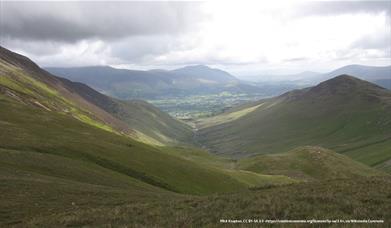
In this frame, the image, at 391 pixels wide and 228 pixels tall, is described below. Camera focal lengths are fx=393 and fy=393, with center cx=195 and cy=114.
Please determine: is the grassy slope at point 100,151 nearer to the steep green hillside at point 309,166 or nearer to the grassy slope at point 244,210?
the grassy slope at point 244,210

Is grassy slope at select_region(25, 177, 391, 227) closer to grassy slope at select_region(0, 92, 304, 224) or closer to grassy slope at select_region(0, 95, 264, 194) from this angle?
grassy slope at select_region(0, 92, 304, 224)

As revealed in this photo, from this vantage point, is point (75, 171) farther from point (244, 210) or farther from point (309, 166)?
point (309, 166)

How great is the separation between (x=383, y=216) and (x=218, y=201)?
1260 cm

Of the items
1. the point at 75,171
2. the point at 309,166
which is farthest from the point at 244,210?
the point at 309,166

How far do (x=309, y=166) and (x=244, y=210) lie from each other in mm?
112731

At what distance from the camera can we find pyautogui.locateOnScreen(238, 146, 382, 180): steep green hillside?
125062mm

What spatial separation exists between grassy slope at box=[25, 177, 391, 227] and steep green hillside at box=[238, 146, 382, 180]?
94517 millimetres

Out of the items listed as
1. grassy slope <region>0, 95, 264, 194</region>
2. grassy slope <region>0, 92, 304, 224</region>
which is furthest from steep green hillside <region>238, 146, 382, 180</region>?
grassy slope <region>0, 95, 264, 194</region>

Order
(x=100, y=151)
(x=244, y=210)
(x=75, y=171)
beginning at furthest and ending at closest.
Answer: (x=100, y=151) → (x=75, y=171) → (x=244, y=210)

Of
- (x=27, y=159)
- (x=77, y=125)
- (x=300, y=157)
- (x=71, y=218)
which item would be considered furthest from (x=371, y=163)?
(x=71, y=218)

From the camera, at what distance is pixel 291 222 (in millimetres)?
22438

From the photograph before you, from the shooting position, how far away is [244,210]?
26.8 metres

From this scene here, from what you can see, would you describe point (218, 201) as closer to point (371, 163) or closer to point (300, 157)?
point (300, 157)

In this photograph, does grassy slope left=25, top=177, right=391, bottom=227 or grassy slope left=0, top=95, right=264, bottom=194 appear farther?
grassy slope left=0, top=95, right=264, bottom=194
